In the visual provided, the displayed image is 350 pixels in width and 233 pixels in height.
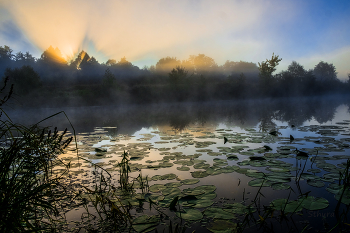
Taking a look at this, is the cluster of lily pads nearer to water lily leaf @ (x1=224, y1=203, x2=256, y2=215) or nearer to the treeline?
water lily leaf @ (x1=224, y1=203, x2=256, y2=215)

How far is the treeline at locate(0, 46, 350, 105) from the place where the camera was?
1090 inches

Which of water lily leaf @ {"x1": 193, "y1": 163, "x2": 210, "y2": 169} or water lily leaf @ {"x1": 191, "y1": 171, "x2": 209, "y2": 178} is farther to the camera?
water lily leaf @ {"x1": 193, "y1": 163, "x2": 210, "y2": 169}

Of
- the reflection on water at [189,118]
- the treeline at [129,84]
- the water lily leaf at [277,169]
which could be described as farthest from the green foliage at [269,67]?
the water lily leaf at [277,169]

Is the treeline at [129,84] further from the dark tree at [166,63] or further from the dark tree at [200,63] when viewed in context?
the dark tree at [200,63]

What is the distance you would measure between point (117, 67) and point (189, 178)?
55.2 metres

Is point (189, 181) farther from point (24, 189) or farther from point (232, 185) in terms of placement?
point (24, 189)

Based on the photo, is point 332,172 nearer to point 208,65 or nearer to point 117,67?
point 117,67

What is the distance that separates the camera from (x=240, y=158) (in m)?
4.16

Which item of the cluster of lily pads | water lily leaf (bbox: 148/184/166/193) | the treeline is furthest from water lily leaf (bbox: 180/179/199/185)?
the treeline

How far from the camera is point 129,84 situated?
120 ft

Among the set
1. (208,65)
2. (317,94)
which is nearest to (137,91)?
(317,94)

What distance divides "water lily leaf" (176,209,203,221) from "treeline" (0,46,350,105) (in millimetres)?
21612

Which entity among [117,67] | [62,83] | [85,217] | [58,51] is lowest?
[85,217]

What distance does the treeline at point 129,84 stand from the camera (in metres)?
27.7
